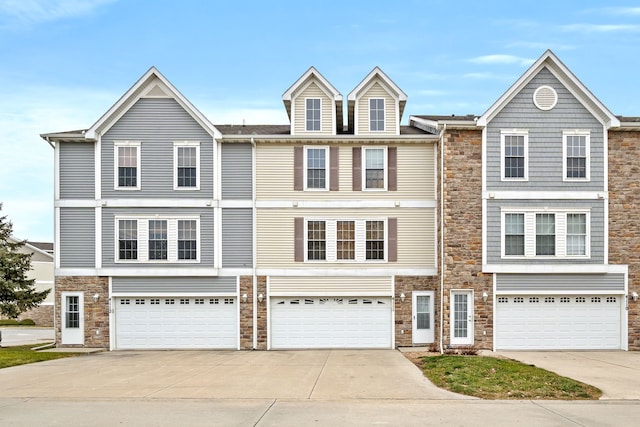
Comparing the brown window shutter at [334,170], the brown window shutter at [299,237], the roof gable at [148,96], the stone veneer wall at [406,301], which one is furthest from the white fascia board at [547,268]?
the roof gable at [148,96]

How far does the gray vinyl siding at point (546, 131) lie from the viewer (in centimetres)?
2220

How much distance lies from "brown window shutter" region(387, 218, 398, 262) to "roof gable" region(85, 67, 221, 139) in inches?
300

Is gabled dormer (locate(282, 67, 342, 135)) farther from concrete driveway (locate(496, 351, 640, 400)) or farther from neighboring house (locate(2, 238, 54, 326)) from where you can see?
neighboring house (locate(2, 238, 54, 326))

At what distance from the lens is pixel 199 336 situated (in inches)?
909

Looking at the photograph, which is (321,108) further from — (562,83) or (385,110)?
(562,83)

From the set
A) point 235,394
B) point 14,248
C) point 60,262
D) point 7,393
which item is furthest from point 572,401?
point 14,248

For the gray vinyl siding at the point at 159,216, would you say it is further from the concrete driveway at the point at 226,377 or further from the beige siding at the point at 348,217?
the concrete driveway at the point at 226,377

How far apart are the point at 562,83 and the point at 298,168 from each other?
1063cm

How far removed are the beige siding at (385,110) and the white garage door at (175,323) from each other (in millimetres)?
8776

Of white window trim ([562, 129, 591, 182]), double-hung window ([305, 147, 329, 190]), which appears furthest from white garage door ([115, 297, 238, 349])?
white window trim ([562, 129, 591, 182])

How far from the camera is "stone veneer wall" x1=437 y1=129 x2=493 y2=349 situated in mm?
21922

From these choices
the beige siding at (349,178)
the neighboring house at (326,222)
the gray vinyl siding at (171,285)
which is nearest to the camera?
the neighboring house at (326,222)

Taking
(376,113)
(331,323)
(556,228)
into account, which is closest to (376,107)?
(376,113)

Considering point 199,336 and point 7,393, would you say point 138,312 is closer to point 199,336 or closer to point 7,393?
point 199,336
